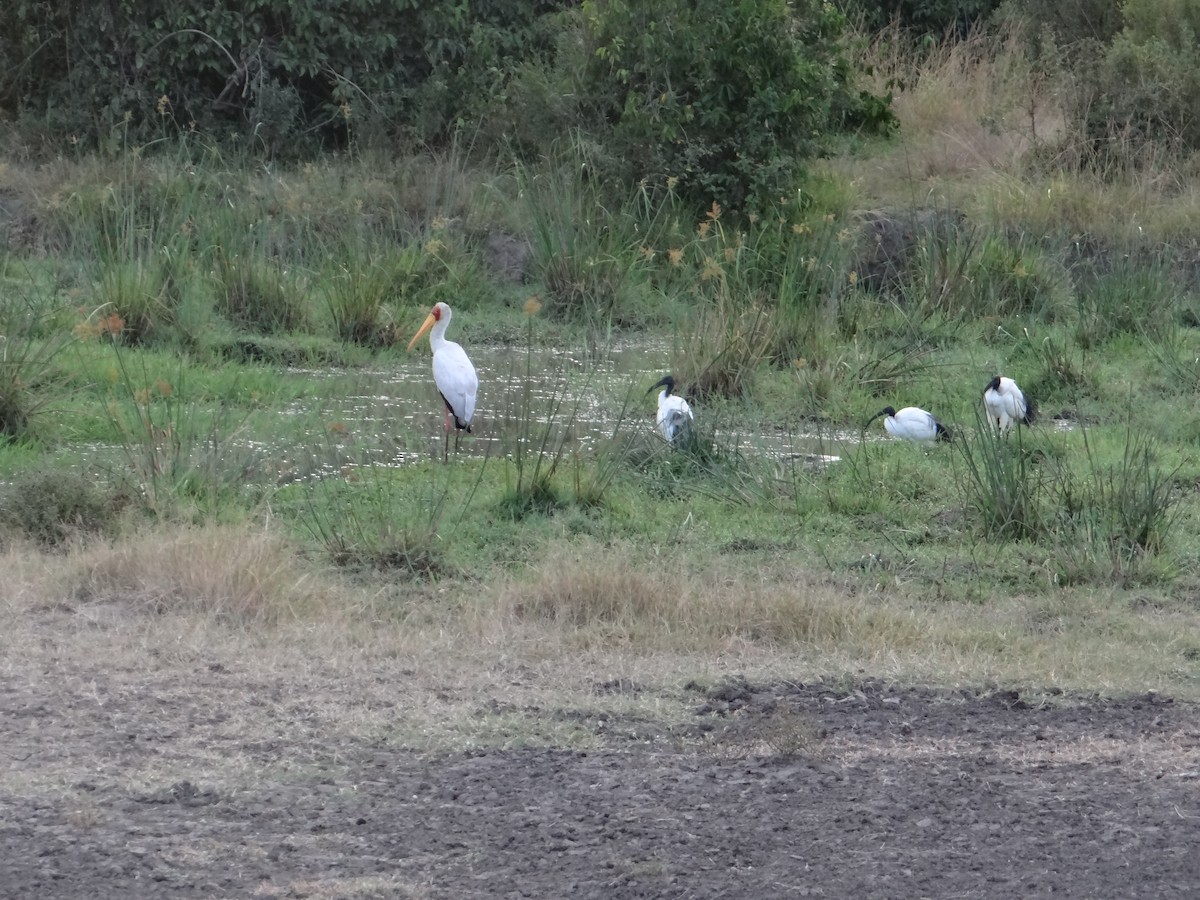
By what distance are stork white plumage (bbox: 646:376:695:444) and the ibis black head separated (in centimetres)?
37

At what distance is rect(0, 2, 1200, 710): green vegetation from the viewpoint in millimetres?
5988

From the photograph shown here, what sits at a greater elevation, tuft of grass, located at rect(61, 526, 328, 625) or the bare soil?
the bare soil

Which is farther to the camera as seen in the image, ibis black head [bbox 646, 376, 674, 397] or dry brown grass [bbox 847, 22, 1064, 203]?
dry brown grass [bbox 847, 22, 1064, 203]

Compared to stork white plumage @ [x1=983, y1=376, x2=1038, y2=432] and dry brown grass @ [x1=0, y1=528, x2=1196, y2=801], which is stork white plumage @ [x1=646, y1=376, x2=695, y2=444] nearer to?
dry brown grass @ [x1=0, y1=528, x2=1196, y2=801]

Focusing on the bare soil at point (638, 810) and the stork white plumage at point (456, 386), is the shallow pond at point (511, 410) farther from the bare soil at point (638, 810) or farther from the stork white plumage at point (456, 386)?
the bare soil at point (638, 810)

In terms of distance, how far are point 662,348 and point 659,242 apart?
1.88 metres

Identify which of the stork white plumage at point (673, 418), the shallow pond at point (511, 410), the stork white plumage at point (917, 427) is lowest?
the shallow pond at point (511, 410)

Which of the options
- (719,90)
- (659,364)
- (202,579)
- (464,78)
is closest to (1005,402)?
(659,364)

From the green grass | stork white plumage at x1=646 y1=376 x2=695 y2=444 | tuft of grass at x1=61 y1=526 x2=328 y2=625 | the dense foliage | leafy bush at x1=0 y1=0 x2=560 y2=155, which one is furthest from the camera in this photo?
leafy bush at x1=0 y1=0 x2=560 y2=155

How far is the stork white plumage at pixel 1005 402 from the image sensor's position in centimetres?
888

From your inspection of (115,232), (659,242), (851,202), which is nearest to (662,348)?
(659,242)

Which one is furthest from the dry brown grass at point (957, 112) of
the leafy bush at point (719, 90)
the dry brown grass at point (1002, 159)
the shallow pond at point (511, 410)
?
the shallow pond at point (511, 410)

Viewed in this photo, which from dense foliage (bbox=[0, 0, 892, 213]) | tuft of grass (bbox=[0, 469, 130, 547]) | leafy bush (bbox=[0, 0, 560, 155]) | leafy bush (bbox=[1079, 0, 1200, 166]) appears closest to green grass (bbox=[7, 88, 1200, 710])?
tuft of grass (bbox=[0, 469, 130, 547])

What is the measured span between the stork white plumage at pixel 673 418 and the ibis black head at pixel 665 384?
0.37 metres
